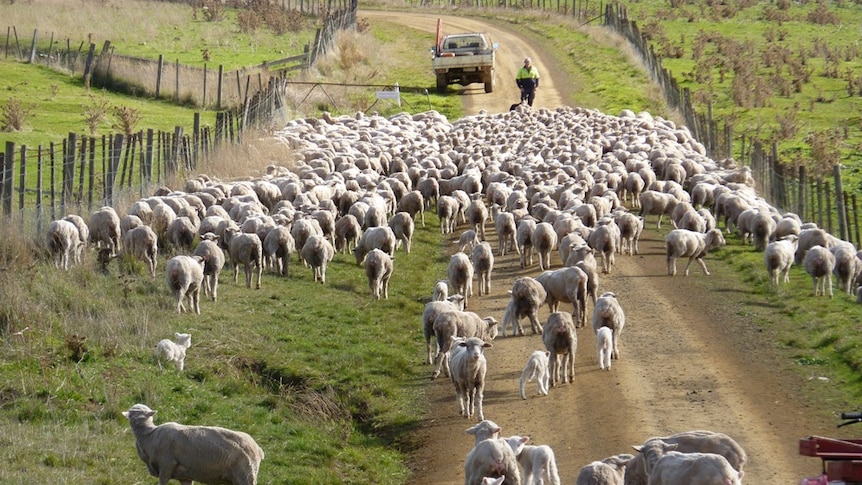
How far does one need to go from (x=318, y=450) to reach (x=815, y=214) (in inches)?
826

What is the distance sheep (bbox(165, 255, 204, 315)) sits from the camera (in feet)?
64.0

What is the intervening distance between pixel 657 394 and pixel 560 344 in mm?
1474

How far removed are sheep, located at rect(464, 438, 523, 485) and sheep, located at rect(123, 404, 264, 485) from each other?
6.77ft

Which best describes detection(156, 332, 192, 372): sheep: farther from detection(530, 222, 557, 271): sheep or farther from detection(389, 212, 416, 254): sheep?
detection(389, 212, 416, 254): sheep

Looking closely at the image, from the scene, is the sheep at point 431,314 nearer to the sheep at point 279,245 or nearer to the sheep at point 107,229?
the sheep at point 279,245

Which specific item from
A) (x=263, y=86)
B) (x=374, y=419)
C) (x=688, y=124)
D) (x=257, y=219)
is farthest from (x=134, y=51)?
(x=374, y=419)

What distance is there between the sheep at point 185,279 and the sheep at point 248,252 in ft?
7.76

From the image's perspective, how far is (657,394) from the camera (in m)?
16.5

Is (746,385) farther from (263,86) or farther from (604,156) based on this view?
(263,86)

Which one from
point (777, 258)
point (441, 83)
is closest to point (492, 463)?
point (777, 258)

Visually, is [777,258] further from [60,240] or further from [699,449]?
[60,240]

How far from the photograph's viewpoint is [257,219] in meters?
24.1

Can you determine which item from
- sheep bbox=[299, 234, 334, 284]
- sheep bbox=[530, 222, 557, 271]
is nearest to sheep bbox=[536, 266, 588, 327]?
sheep bbox=[530, 222, 557, 271]

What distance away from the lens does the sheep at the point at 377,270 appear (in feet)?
73.7
